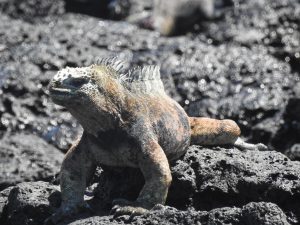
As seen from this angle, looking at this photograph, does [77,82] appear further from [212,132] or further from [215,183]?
[212,132]

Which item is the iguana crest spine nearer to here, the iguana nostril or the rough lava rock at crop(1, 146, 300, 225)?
the iguana nostril

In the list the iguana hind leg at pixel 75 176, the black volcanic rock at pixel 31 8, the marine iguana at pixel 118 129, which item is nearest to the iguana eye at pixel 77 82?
the marine iguana at pixel 118 129

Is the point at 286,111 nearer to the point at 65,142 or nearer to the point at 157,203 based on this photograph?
the point at 65,142

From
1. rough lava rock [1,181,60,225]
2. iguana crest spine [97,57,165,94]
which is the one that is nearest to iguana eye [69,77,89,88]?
iguana crest spine [97,57,165,94]

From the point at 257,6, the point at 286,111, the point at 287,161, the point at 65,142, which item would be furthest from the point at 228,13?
the point at 287,161

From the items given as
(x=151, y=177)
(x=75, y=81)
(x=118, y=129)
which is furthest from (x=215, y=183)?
(x=75, y=81)
